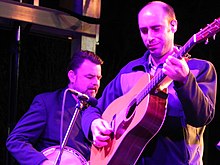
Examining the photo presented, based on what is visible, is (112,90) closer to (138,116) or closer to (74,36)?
(138,116)

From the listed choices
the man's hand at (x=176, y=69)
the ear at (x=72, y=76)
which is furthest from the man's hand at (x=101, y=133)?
the ear at (x=72, y=76)

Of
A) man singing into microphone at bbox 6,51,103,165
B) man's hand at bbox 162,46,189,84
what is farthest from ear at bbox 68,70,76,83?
man's hand at bbox 162,46,189,84

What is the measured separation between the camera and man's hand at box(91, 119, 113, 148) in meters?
2.90

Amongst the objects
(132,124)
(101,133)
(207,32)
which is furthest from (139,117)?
(207,32)

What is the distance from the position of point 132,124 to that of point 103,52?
3041 millimetres

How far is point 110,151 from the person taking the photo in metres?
2.84

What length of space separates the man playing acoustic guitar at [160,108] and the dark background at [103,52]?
217 cm

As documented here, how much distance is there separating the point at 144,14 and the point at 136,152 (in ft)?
2.96

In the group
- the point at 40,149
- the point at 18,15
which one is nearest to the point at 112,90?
the point at 40,149

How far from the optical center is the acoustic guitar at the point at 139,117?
7.80 ft

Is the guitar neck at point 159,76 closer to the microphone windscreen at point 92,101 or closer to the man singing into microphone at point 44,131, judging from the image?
the microphone windscreen at point 92,101

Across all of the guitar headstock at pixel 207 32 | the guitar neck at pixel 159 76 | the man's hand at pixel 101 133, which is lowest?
the man's hand at pixel 101 133

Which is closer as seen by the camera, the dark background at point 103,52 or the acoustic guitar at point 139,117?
the acoustic guitar at point 139,117

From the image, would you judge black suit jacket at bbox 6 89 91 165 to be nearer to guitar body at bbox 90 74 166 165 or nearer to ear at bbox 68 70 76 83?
ear at bbox 68 70 76 83
